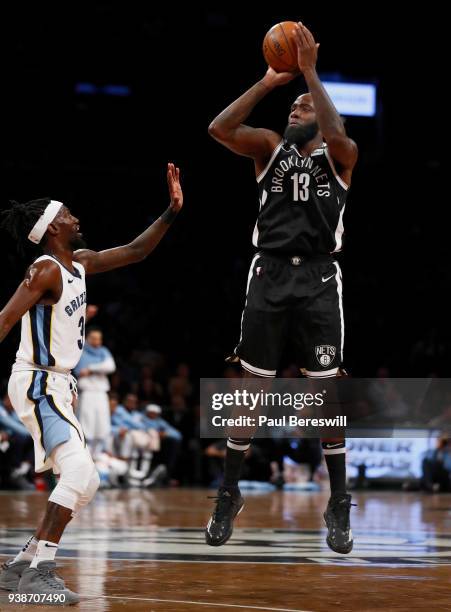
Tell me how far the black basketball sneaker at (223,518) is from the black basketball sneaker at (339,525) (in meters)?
0.50

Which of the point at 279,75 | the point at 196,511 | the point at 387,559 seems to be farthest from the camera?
the point at 196,511

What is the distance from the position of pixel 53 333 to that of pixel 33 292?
0.81 ft

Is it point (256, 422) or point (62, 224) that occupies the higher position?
point (62, 224)

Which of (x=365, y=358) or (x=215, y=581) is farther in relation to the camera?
(x=365, y=358)

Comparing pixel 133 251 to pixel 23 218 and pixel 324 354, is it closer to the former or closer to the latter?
pixel 23 218

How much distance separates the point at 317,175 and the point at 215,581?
6.95ft

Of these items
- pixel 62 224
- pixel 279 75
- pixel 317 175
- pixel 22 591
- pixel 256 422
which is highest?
pixel 279 75

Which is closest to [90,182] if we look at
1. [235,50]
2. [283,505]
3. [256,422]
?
[235,50]

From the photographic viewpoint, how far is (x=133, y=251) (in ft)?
19.0

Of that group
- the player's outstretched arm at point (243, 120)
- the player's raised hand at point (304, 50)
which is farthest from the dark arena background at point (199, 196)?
the player's raised hand at point (304, 50)

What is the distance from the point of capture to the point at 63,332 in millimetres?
4977

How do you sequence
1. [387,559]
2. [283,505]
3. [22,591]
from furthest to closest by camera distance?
[283,505]
[387,559]
[22,591]

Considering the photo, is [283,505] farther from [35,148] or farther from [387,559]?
[35,148]

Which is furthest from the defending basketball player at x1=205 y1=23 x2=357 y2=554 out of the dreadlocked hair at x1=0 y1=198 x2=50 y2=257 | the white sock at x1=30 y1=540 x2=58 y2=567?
the white sock at x1=30 y1=540 x2=58 y2=567
